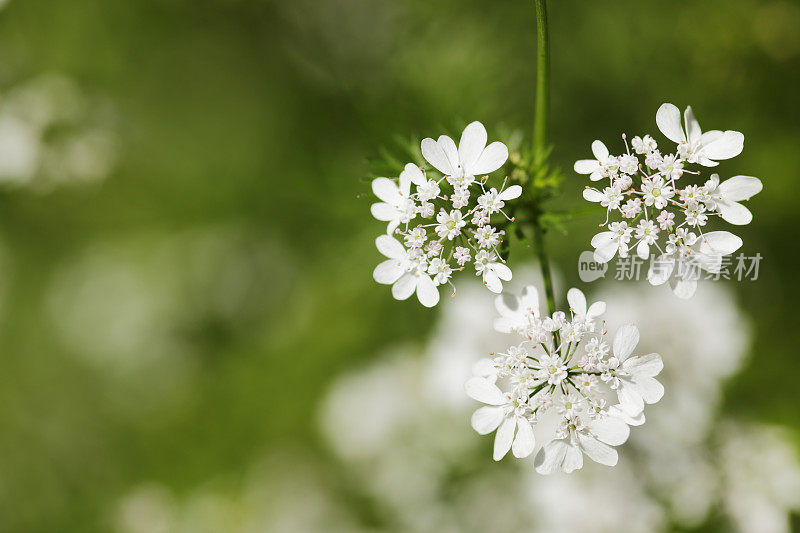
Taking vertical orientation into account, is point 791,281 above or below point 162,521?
above

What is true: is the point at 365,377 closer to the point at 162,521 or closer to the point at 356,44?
the point at 162,521

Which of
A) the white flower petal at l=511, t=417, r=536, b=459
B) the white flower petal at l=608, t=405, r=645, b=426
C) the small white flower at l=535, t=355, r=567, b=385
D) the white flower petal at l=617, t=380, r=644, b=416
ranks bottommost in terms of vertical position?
the white flower petal at l=511, t=417, r=536, b=459

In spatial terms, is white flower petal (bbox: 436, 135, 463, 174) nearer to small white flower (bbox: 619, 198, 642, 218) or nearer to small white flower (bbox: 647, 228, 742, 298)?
small white flower (bbox: 619, 198, 642, 218)

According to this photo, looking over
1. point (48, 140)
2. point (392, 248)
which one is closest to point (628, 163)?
point (392, 248)

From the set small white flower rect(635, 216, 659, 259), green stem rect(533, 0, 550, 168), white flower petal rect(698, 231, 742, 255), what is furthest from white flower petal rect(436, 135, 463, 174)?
white flower petal rect(698, 231, 742, 255)

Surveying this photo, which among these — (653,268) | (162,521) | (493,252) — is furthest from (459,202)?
(162,521)

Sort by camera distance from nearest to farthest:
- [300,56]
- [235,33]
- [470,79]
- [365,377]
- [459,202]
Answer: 1. [459,202]
2. [470,79]
3. [365,377]
4. [300,56]
5. [235,33]

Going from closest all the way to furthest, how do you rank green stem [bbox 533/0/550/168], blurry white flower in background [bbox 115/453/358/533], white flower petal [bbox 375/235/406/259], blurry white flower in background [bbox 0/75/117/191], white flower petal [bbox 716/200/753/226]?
green stem [bbox 533/0/550/168]
white flower petal [bbox 716/200/753/226]
white flower petal [bbox 375/235/406/259]
blurry white flower in background [bbox 0/75/117/191]
blurry white flower in background [bbox 115/453/358/533]
